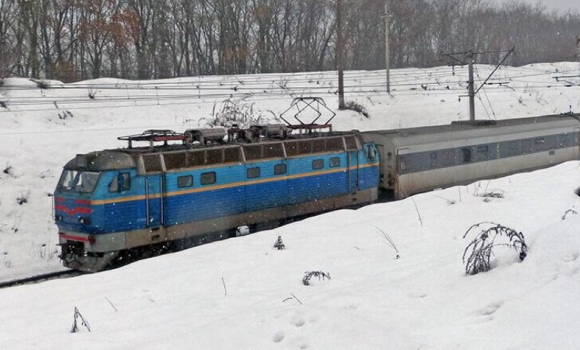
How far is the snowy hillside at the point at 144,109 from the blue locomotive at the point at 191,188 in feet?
11.2

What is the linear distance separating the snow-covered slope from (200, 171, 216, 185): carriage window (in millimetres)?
4709

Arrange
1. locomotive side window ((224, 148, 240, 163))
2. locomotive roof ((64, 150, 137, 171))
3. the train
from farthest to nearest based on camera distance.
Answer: locomotive side window ((224, 148, 240, 163)) → the train → locomotive roof ((64, 150, 137, 171))

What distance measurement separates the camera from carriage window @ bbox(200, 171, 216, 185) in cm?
1602

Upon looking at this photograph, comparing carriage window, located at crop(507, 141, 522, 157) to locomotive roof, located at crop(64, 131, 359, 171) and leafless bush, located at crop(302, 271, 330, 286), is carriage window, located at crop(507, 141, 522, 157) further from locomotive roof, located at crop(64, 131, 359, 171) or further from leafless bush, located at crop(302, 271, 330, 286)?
leafless bush, located at crop(302, 271, 330, 286)

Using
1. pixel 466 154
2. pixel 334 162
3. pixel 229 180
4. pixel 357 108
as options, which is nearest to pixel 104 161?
pixel 229 180

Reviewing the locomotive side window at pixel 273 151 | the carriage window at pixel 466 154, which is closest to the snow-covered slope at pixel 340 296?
the locomotive side window at pixel 273 151

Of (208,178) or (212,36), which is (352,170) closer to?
(208,178)

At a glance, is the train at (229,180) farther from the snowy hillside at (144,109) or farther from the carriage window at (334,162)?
the snowy hillside at (144,109)

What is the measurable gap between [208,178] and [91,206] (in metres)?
3.09

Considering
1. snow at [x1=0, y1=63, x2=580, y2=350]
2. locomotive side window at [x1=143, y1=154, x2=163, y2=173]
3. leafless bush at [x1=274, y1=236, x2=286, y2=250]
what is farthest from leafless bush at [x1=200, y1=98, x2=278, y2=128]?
leafless bush at [x1=274, y1=236, x2=286, y2=250]

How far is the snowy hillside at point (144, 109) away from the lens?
1989 centimetres

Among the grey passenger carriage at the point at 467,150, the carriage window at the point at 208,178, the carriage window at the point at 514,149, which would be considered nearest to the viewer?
the carriage window at the point at 208,178

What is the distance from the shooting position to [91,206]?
14.3 metres

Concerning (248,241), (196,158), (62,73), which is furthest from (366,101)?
(248,241)
